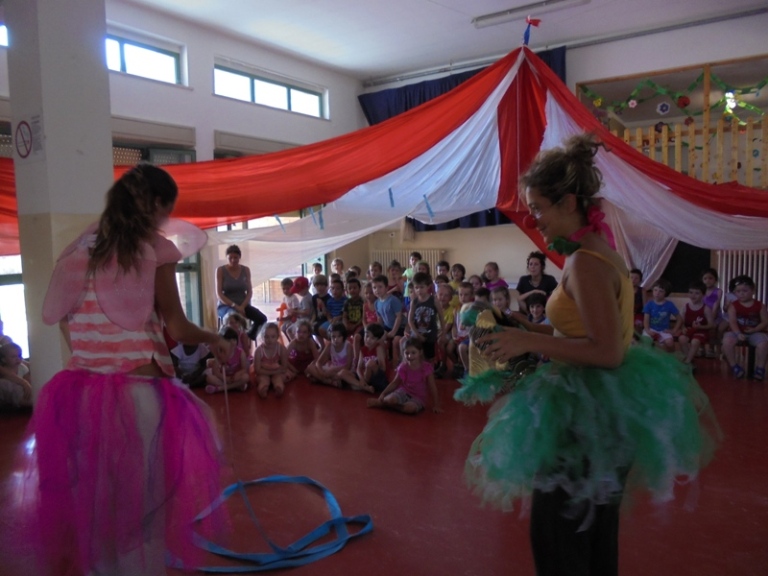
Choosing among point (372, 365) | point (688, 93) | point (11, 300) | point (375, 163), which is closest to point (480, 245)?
point (688, 93)

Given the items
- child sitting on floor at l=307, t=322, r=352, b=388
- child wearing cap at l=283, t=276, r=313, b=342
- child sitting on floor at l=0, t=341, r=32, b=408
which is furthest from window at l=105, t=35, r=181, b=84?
child sitting on floor at l=307, t=322, r=352, b=388

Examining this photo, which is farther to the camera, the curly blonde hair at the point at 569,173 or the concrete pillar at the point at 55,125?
the concrete pillar at the point at 55,125

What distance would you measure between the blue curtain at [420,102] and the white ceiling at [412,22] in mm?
356

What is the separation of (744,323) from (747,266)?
1.68m

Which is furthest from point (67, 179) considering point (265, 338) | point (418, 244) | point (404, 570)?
point (418, 244)

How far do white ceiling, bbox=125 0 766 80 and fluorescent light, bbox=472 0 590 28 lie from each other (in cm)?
5

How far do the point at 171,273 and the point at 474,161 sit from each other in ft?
9.37

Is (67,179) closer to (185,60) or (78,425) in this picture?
(78,425)

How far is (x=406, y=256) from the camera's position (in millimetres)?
8266

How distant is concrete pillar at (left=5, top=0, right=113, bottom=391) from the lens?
282 cm

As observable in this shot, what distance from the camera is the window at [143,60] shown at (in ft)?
18.0

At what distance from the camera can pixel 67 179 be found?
2.90 m

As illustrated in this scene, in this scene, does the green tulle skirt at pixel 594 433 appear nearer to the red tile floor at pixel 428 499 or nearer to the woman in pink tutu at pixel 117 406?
the red tile floor at pixel 428 499

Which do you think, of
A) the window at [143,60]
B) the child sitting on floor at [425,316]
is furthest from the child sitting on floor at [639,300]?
the window at [143,60]
